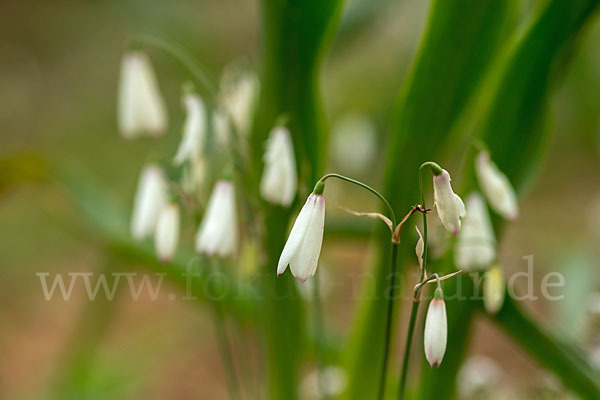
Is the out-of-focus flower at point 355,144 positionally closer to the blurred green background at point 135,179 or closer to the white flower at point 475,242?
the blurred green background at point 135,179

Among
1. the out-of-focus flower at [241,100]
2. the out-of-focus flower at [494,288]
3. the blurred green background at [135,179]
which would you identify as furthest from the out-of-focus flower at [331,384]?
the out-of-focus flower at [241,100]

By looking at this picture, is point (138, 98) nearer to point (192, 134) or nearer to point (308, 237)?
point (192, 134)

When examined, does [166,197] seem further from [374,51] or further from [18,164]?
[374,51]

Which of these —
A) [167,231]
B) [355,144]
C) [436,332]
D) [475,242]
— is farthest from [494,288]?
[355,144]

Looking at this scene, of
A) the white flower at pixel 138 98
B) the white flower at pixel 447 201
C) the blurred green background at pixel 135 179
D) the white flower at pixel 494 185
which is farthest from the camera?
the blurred green background at pixel 135 179

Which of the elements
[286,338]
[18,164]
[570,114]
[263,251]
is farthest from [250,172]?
[570,114]
